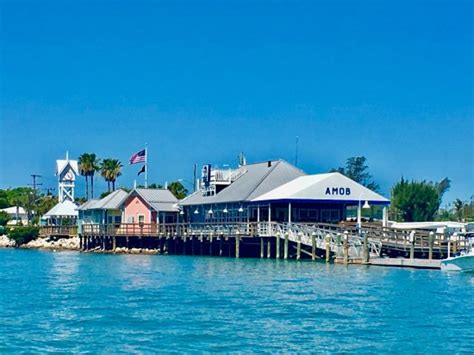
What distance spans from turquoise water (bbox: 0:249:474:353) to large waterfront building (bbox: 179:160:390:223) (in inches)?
548

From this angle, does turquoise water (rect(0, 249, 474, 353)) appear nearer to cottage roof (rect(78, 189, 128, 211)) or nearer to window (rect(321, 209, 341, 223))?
window (rect(321, 209, 341, 223))

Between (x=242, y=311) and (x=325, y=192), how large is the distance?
95.0ft

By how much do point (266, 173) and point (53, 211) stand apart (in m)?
37.1

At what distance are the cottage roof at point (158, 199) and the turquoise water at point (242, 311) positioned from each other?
28895 millimetres

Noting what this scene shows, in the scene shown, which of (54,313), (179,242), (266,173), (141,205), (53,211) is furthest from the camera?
(53,211)

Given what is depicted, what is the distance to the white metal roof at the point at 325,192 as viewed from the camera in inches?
2125

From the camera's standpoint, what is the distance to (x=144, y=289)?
33.3 metres

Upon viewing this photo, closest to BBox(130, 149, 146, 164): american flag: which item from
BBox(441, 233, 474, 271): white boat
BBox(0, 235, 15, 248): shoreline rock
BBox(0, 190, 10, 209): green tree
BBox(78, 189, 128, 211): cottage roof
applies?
BBox(78, 189, 128, 211): cottage roof

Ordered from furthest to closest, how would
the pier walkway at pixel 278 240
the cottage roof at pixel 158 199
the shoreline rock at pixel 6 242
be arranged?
the shoreline rock at pixel 6 242
the cottage roof at pixel 158 199
the pier walkway at pixel 278 240

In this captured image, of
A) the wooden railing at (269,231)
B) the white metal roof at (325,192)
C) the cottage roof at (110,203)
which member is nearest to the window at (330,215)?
the white metal roof at (325,192)

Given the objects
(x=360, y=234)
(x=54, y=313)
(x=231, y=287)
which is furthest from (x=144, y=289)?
(x=360, y=234)

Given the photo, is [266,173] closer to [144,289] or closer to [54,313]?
[144,289]

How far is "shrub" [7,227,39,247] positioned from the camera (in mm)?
88062

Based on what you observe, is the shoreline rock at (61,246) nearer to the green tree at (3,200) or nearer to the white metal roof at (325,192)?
the white metal roof at (325,192)
